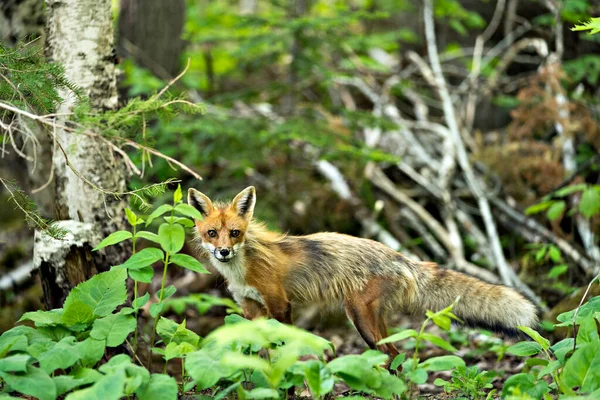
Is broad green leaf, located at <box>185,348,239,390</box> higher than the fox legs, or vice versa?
broad green leaf, located at <box>185,348,239,390</box>

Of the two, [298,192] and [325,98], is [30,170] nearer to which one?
[298,192]

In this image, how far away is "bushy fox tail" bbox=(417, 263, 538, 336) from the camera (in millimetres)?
4461

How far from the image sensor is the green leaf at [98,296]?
3660 millimetres

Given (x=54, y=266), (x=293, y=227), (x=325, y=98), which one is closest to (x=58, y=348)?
(x=54, y=266)

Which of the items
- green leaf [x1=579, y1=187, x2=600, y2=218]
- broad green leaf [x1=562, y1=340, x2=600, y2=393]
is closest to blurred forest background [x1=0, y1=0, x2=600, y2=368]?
green leaf [x1=579, y1=187, x2=600, y2=218]

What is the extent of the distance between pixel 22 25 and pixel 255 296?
3.93 metres

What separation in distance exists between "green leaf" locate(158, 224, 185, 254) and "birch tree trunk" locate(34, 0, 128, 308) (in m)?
0.99

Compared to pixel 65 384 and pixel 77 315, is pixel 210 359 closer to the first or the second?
pixel 65 384

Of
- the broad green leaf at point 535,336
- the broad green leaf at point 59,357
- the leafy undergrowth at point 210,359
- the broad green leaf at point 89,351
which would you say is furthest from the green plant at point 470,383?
the broad green leaf at point 59,357

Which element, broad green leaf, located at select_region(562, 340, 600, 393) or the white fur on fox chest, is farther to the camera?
the white fur on fox chest

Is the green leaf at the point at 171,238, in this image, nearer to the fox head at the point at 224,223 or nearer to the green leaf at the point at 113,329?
the green leaf at the point at 113,329

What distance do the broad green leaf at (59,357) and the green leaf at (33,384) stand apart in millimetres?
101

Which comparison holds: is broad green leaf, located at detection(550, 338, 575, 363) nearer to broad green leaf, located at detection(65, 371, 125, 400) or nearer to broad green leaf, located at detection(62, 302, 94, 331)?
broad green leaf, located at detection(65, 371, 125, 400)

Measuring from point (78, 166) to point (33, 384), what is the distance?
1.87 metres
